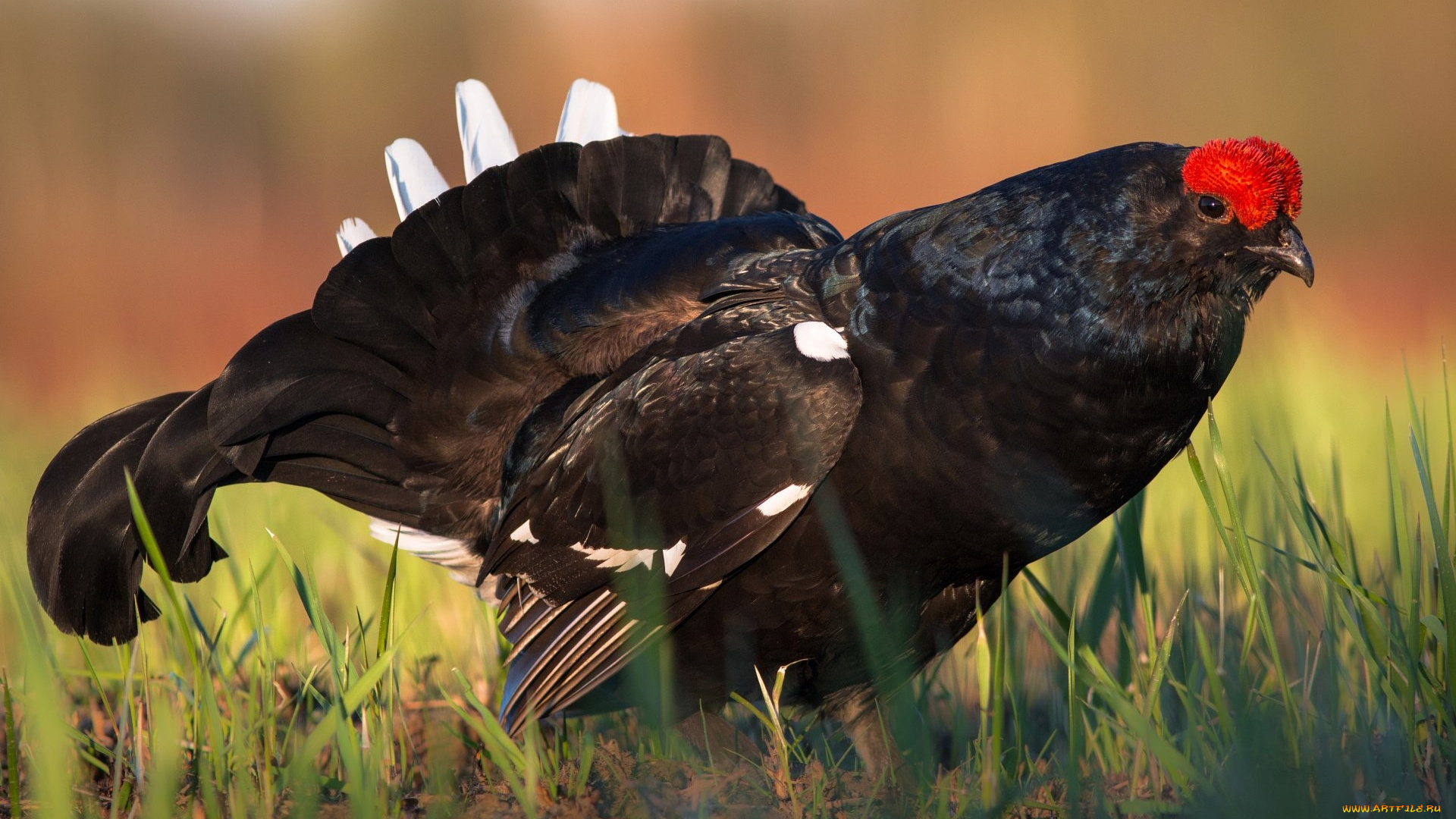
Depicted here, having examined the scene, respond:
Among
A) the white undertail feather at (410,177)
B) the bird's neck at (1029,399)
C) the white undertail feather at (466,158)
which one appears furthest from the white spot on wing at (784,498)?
the white undertail feather at (410,177)

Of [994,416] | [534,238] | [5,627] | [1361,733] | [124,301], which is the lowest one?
[1361,733]

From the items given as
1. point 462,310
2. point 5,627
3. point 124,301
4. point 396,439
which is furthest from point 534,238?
point 124,301

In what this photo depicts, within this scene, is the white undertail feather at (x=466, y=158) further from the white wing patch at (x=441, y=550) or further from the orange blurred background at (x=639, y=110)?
the orange blurred background at (x=639, y=110)

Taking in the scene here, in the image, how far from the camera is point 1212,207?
295 centimetres

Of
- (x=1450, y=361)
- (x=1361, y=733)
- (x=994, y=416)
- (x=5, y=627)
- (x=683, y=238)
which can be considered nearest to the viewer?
(x=1361, y=733)

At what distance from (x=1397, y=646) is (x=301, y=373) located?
320 cm

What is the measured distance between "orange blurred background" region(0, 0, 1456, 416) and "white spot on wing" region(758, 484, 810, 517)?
427 inches

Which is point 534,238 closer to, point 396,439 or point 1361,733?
point 396,439

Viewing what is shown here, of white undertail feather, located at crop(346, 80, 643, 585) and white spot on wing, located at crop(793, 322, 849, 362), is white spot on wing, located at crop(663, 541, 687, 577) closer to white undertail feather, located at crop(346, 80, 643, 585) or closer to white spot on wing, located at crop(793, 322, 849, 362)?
white spot on wing, located at crop(793, 322, 849, 362)

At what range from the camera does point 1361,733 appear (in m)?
2.67

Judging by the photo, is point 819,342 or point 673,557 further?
point 673,557

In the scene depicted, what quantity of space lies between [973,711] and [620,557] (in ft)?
4.54

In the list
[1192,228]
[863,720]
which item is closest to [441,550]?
[863,720]

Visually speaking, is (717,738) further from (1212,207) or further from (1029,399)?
(1212,207)
